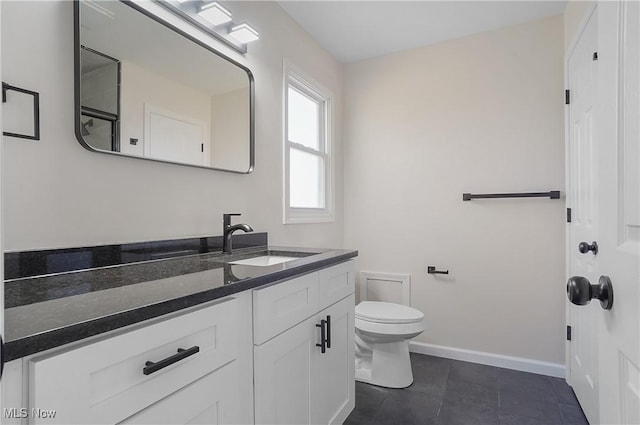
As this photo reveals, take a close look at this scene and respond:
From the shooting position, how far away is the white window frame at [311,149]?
2.27 m

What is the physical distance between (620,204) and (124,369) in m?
1.02

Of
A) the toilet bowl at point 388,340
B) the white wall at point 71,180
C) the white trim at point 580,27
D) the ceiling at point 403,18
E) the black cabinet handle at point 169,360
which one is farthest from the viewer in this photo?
the ceiling at point 403,18

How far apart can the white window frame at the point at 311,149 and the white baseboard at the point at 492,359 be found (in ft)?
4.21

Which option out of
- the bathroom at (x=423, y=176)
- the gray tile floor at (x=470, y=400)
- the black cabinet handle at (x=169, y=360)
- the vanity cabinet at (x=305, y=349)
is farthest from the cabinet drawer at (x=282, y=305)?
the gray tile floor at (x=470, y=400)

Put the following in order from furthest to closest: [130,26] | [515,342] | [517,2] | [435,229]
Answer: [435,229]
[515,342]
[517,2]
[130,26]

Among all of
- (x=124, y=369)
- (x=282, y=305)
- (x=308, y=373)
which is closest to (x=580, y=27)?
(x=282, y=305)

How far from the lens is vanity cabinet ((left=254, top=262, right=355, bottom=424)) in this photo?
1134 millimetres

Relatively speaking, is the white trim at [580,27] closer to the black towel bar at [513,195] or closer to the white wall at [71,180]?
the black towel bar at [513,195]

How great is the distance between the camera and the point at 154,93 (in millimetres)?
1419

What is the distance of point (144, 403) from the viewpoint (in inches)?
29.0

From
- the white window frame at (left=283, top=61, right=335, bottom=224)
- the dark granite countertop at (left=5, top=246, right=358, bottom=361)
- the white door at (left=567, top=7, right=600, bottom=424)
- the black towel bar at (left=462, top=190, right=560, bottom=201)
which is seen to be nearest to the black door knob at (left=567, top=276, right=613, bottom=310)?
the dark granite countertop at (left=5, top=246, right=358, bottom=361)

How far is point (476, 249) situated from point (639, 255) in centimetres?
214

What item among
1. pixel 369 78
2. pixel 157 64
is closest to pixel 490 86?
pixel 369 78

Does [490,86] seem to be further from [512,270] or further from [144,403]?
[144,403]
